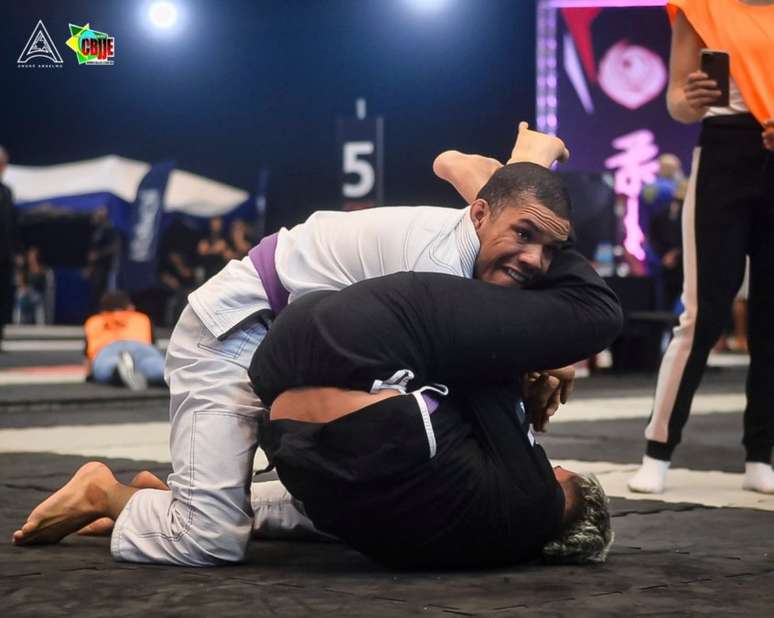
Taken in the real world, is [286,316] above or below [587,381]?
above

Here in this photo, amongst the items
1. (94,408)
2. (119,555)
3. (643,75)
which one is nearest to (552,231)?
(119,555)

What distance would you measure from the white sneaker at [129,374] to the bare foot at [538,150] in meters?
5.88

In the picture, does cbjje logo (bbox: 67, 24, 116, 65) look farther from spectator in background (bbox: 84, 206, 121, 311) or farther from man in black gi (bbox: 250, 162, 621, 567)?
spectator in background (bbox: 84, 206, 121, 311)

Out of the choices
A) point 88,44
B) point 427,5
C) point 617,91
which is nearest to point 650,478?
point 88,44

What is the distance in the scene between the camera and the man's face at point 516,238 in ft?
10.7

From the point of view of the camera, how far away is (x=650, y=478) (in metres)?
4.78

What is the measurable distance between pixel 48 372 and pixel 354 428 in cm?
852

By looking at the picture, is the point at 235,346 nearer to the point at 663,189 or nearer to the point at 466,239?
the point at 466,239

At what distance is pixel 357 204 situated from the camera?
12617 mm

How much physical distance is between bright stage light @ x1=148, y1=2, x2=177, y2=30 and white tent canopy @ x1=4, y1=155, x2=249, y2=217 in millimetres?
2045

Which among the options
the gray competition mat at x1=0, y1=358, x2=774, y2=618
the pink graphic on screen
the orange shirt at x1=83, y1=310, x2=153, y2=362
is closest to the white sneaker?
the orange shirt at x1=83, y1=310, x2=153, y2=362

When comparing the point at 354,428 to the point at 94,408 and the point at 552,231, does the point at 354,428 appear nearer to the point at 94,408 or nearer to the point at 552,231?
the point at 552,231

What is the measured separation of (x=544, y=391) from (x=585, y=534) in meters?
0.35

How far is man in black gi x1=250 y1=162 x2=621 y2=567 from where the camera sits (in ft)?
10.2
